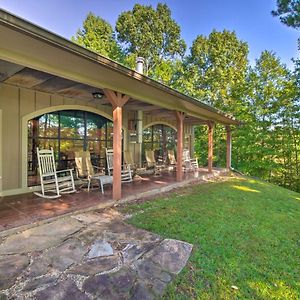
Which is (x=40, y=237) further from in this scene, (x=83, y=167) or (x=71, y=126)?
(x=71, y=126)

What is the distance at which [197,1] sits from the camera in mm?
14086

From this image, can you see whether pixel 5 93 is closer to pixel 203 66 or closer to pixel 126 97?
pixel 126 97

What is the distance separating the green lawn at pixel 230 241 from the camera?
2.33m

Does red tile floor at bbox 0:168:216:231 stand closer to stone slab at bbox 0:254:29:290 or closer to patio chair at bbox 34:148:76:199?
patio chair at bbox 34:148:76:199

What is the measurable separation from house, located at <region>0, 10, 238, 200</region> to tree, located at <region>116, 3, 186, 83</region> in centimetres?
1098

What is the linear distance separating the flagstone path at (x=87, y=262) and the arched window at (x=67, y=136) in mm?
2881

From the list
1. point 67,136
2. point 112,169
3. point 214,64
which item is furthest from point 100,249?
point 214,64

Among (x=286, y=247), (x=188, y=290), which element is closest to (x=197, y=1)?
(x=286, y=247)

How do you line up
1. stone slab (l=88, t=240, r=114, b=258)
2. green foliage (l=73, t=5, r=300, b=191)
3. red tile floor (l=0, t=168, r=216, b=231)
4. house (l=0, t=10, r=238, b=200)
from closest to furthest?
stone slab (l=88, t=240, r=114, b=258) → house (l=0, t=10, r=238, b=200) → red tile floor (l=0, t=168, r=216, b=231) → green foliage (l=73, t=5, r=300, b=191)

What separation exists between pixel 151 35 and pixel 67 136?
1419 centimetres

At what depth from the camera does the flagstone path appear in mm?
2117

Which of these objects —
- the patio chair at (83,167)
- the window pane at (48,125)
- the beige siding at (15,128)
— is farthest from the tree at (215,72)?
the beige siding at (15,128)

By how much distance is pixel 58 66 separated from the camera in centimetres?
351

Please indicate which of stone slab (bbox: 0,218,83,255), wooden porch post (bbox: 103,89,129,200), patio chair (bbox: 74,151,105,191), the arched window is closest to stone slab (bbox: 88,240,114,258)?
stone slab (bbox: 0,218,83,255)
